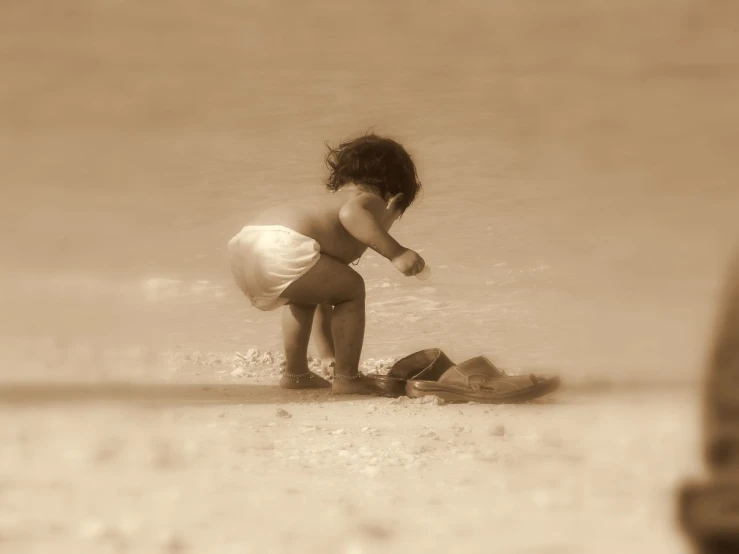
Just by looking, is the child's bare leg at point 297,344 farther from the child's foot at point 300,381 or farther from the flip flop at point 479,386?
the flip flop at point 479,386

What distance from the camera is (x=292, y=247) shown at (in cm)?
261

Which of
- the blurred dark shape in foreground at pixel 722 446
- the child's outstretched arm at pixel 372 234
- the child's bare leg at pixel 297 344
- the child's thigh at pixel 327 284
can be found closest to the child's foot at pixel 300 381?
the child's bare leg at pixel 297 344

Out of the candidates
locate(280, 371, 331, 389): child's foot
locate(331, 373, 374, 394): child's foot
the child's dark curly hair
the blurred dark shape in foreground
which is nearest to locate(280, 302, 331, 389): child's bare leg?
locate(280, 371, 331, 389): child's foot

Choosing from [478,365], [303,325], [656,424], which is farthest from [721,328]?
[303,325]

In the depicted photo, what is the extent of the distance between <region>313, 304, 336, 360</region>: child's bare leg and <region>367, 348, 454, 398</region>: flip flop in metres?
0.28

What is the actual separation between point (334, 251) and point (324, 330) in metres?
0.34

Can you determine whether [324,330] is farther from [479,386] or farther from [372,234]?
[479,386]

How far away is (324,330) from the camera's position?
2920 mm

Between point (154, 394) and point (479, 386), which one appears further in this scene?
point (154, 394)

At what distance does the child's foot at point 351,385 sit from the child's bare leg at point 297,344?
0.42ft

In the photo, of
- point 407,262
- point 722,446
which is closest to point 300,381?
point 407,262

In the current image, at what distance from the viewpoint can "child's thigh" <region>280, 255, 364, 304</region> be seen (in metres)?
2.61

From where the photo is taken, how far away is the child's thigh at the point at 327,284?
2.61 metres

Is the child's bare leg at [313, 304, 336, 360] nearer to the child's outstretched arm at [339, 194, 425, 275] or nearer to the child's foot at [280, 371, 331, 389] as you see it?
the child's foot at [280, 371, 331, 389]
